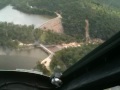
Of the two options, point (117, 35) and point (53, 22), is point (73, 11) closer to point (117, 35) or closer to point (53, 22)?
point (53, 22)

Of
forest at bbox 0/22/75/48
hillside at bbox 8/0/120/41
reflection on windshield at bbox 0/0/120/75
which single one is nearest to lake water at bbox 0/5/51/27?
reflection on windshield at bbox 0/0/120/75

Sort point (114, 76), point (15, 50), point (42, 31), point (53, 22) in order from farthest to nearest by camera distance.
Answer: point (53, 22)
point (42, 31)
point (15, 50)
point (114, 76)

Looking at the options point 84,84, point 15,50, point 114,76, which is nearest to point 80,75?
point 84,84

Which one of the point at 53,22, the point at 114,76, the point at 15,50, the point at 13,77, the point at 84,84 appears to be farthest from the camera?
the point at 53,22

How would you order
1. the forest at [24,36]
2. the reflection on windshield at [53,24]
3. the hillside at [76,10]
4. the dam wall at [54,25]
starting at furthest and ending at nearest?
the hillside at [76,10] → the dam wall at [54,25] → the reflection on windshield at [53,24] → the forest at [24,36]

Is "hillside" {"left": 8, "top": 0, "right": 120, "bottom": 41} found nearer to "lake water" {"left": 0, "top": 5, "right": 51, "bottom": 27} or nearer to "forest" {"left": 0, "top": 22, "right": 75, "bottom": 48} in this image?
"lake water" {"left": 0, "top": 5, "right": 51, "bottom": 27}

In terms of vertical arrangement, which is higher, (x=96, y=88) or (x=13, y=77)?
(x=96, y=88)

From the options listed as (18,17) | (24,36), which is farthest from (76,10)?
(24,36)

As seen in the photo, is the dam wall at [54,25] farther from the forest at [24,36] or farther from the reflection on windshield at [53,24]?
the forest at [24,36]

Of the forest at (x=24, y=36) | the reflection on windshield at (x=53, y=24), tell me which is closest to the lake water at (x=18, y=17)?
the reflection on windshield at (x=53, y=24)
